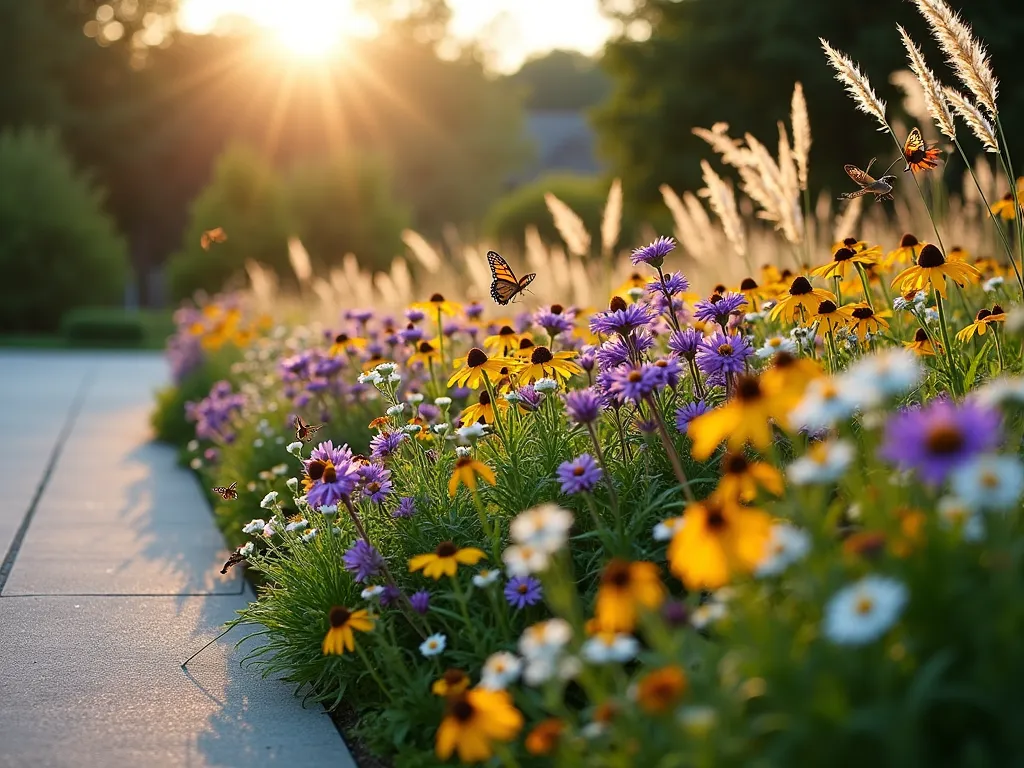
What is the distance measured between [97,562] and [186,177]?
34824mm

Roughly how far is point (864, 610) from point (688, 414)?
64.2 inches

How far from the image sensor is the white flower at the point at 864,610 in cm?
164

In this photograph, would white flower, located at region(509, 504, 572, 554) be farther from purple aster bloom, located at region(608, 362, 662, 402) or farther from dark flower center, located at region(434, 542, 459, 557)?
purple aster bloom, located at region(608, 362, 662, 402)

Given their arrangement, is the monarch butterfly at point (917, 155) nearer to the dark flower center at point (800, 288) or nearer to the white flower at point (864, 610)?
the dark flower center at point (800, 288)

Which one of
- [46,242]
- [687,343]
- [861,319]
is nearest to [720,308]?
[687,343]

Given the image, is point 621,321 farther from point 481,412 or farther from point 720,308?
point 481,412

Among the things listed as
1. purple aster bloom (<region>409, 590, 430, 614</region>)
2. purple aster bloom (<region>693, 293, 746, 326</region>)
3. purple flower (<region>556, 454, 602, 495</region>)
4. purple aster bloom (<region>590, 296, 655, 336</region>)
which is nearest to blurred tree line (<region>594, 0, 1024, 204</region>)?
purple aster bloom (<region>693, 293, 746, 326</region>)

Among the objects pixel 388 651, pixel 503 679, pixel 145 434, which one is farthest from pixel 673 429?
pixel 145 434

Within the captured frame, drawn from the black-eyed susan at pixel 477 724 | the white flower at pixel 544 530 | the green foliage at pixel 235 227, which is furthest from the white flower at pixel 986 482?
the green foliage at pixel 235 227

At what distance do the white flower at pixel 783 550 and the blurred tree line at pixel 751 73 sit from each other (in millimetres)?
14768

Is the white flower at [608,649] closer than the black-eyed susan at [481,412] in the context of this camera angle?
Yes

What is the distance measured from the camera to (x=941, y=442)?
1.70m

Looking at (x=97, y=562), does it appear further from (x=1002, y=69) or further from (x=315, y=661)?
(x=1002, y=69)

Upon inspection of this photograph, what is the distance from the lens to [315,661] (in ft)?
10.8
